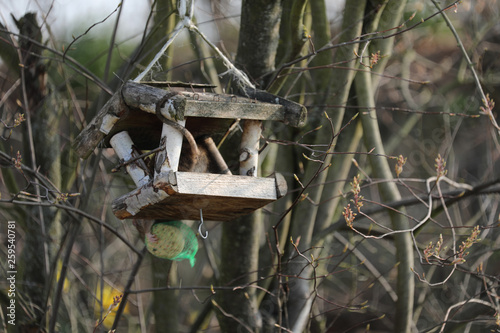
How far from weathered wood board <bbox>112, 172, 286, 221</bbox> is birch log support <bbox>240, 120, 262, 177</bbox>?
155 mm

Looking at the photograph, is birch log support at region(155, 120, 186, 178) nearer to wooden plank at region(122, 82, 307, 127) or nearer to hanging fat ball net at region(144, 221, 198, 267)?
wooden plank at region(122, 82, 307, 127)

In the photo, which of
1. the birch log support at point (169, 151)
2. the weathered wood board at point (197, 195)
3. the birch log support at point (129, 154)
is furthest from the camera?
the birch log support at point (129, 154)

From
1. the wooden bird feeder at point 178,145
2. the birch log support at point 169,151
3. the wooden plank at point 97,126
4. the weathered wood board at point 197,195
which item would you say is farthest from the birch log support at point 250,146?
the wooden plank at point 97,126

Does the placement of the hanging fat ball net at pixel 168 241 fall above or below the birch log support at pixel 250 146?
below

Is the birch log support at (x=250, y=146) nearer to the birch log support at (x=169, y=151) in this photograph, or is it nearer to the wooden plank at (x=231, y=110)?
the wooden plank at (x=231, y=110)

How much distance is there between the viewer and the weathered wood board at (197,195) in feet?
6.23

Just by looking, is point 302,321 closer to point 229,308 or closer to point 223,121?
point 229,308

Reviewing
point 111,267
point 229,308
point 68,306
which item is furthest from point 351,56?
point 111,267

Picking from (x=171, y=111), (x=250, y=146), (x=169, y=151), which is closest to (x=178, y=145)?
(x=169, y=151)

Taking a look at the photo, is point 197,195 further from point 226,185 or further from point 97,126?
point 97,126

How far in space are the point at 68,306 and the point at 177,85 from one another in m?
2.06

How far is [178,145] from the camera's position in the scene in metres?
2.05

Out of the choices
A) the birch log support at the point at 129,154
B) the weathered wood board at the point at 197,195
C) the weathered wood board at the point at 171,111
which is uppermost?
the weathered wood board at the point at 171,111

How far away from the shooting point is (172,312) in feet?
12.3
